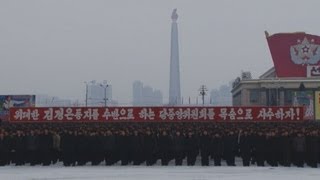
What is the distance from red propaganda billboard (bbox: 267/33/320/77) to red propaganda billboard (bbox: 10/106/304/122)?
2673cm

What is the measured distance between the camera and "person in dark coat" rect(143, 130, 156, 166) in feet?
48.4

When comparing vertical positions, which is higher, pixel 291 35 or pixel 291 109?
pixel 291 35

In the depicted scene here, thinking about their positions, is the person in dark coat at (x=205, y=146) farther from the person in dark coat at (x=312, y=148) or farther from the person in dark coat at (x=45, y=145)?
the person in dark coat at (x=45, y=145)

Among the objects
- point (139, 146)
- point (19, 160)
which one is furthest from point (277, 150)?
point (19, 160)

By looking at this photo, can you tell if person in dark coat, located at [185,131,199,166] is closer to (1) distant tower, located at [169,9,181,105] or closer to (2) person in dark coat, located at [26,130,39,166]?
(2) person in dark coat, located at [26,130,39,166]

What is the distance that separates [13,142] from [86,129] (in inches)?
80.4

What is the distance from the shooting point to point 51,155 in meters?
15.1

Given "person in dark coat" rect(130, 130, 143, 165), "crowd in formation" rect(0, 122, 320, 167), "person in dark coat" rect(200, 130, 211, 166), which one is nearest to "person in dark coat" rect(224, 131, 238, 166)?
"crowd in formation" rect(0, 122, 320, 167)

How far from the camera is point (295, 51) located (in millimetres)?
44469

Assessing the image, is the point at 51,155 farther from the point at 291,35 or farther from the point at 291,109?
the point at 291,35

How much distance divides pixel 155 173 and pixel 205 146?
2.33m

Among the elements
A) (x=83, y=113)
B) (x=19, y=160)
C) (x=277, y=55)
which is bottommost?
(x=19, y=160)

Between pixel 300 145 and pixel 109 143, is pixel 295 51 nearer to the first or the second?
pixel 300 145

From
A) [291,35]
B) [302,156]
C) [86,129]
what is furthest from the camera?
[291,35]
